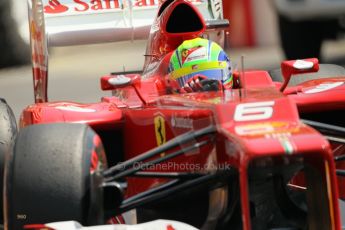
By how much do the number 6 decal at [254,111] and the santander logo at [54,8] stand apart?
122 inches

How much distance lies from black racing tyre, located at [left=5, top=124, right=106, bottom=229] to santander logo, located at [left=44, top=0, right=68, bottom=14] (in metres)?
2.87

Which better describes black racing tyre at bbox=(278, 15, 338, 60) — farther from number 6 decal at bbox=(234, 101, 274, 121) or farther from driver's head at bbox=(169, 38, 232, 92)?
number 6 decal at bbox=(234, 101, 274, 121)

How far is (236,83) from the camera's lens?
5152 millimetres

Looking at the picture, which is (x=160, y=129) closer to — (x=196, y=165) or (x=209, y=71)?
(x=196, y=165)

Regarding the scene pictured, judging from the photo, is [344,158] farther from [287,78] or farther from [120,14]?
[120,14]

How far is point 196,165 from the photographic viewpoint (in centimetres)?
426

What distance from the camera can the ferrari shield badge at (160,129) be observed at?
450 cm

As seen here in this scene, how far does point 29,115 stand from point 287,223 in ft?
4.89

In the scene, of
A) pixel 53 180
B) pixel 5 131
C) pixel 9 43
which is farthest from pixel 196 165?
pixel 9 43

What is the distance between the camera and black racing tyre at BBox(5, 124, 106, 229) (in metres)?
3.91

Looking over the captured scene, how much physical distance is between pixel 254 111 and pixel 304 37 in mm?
6322

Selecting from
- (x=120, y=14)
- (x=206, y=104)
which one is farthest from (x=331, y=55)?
(x=206, y=104)

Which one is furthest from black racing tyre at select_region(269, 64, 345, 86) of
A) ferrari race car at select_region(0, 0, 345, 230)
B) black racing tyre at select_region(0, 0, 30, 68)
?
black racing tyre at select_region(0, 0, 30, 68)

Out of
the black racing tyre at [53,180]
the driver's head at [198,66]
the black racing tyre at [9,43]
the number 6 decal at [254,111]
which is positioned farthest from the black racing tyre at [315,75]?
the black racing tyre at [9,43]
